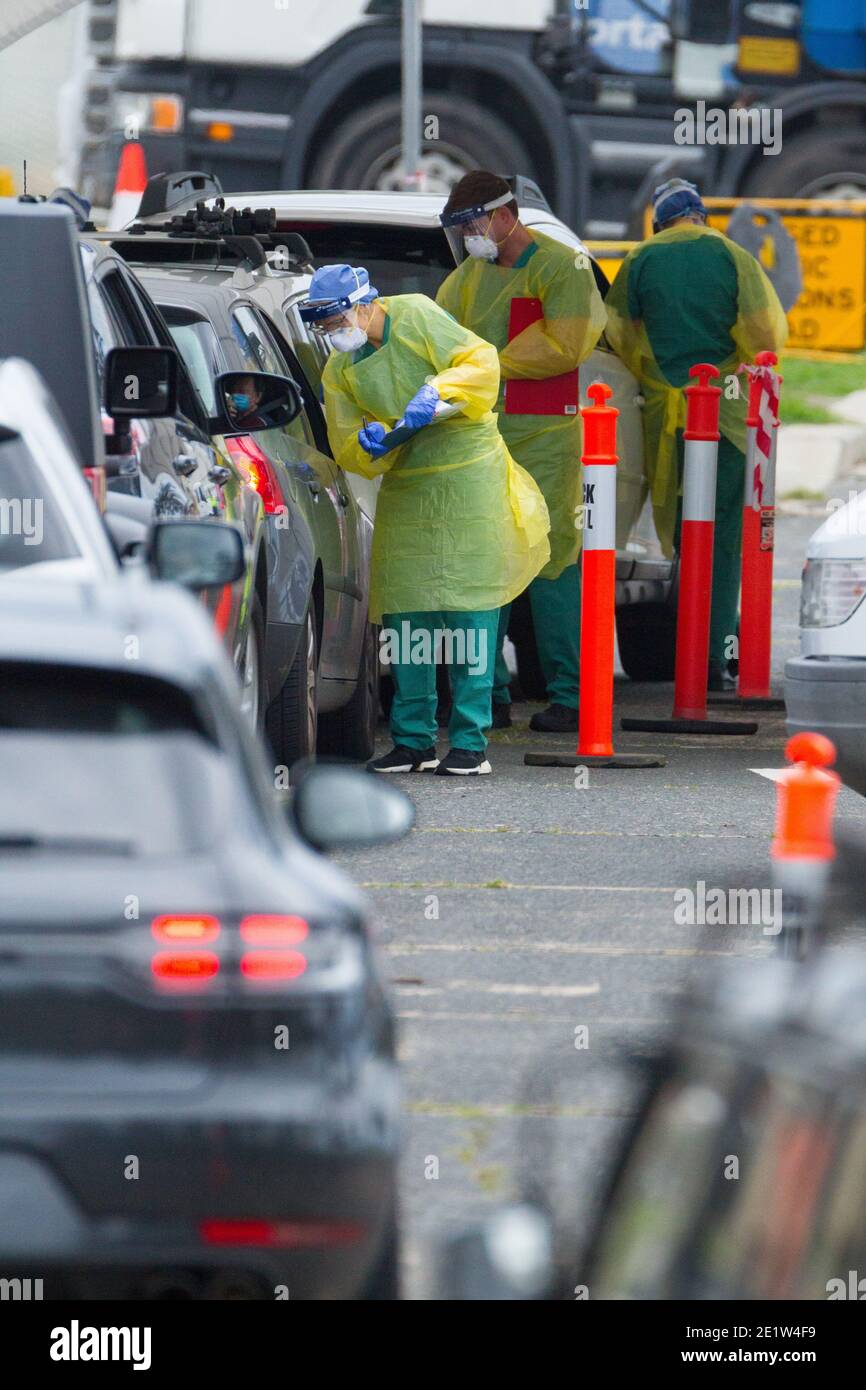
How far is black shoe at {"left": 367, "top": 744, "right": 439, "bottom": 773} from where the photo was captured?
9.52m

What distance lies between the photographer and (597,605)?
9703 millimetres

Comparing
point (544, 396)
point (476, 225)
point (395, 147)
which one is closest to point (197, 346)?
point (476, 225)

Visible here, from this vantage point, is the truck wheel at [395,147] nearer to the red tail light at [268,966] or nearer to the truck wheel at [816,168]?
the truck wheel at [816,168]

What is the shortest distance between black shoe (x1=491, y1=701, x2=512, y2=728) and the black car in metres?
7.31

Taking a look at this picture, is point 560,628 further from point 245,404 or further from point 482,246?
point 245,404

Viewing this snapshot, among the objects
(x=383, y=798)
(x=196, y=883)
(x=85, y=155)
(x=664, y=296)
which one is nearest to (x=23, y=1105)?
(x=196, y=883)

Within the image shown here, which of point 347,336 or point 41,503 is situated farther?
point 347,336

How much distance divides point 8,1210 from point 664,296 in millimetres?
8671

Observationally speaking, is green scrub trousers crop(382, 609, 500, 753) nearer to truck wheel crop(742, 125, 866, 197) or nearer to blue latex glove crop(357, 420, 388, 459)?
blue latex glove crop(357, 420, 388, 459)

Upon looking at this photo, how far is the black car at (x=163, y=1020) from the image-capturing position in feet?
10.7

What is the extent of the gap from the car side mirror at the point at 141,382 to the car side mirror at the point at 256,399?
1.06 m

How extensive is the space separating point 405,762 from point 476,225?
1.88m

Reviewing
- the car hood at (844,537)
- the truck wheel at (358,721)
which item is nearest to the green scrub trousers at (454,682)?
the truck wheel at (358,721)
